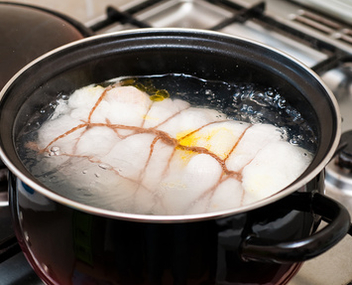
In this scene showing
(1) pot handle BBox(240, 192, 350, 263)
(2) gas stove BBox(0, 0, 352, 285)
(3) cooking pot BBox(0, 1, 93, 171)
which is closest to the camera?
(1) pot handle BBox(240, 192, 350, 263)

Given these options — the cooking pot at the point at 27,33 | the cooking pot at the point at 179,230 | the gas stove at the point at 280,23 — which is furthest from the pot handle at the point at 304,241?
the cooking pot at the point at 27,33

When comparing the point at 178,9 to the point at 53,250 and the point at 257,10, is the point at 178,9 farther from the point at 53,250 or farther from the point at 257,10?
the point at 53,250

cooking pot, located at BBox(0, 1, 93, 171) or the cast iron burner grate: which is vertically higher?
cooking pot, located at BBox(0, 1, 93, 171)

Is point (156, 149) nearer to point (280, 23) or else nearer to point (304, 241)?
point (304, 241)

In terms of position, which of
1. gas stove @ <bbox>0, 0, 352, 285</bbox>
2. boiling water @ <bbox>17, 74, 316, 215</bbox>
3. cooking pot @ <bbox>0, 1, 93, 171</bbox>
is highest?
cooking pot @ <bbox>0, 1, 93, 171</bbox>

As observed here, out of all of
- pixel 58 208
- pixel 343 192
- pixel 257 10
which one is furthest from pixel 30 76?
pixel 257 10

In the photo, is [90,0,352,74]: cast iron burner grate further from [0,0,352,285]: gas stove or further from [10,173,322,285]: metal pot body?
[10,173,322,285]: metal pot body

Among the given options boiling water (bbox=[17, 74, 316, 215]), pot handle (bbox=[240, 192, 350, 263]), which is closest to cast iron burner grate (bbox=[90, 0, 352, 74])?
Answer: boiling water (bbox=[17, 74, 316, 215])

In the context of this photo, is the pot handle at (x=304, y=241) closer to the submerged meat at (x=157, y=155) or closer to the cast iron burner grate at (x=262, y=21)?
the submerged meat at (x=157, y=155)
